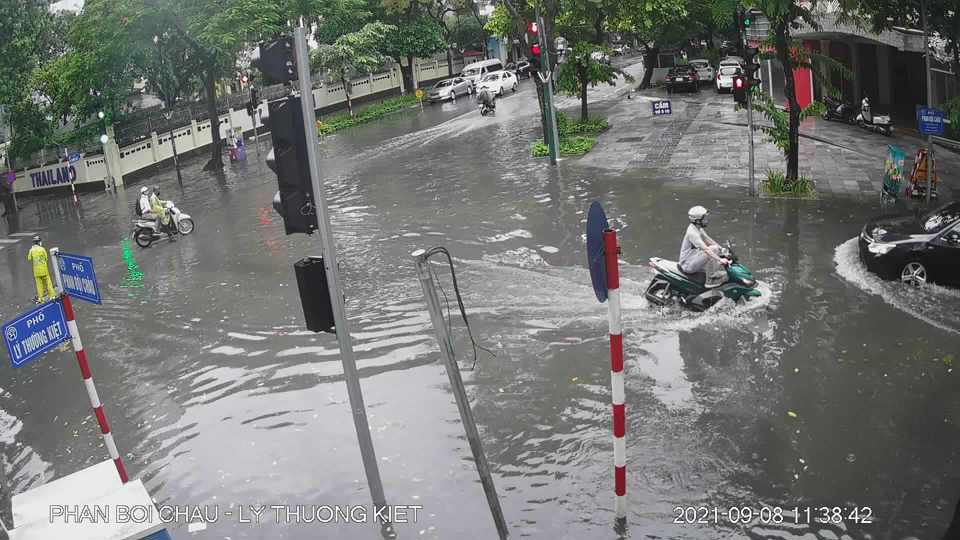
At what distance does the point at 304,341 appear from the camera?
496 inches

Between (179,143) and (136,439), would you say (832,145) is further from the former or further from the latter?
(179,143)

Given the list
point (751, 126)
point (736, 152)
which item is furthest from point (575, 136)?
point (751, 126)

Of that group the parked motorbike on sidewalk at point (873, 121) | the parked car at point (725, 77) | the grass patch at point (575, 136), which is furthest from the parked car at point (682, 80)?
the parked motorbike on sidewalk at point (873, 121)

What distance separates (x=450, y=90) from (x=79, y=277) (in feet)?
134

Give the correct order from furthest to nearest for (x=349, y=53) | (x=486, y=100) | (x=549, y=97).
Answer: (x=349, y=53)
(x=486, y=100)
(x=549, y=97)

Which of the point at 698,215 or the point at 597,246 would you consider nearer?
the point at 597,246

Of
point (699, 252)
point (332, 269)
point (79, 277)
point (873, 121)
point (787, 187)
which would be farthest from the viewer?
point (873, 121)

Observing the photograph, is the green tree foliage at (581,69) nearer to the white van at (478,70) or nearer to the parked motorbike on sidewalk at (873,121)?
the parked motorbike on sidewalk at (873,121)

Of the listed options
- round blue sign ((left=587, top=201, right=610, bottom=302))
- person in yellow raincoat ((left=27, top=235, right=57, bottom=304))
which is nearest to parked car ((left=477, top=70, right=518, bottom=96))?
person in yellow raincoat ((left=27, top=235, right=57, bottom=304))

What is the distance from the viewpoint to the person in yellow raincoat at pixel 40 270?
1589 centimetres

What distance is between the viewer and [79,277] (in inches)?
306

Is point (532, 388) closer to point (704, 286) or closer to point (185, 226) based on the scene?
point (704, 286)

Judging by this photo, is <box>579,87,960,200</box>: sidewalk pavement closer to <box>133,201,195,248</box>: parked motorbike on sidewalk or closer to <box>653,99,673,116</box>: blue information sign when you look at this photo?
<box>653,99,673,116</box>: blue information sign

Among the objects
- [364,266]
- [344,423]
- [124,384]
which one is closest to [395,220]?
[364,266]
